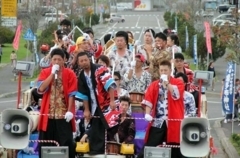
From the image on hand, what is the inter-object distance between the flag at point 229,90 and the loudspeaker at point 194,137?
13.2 m

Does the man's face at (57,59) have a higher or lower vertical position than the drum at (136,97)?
higher

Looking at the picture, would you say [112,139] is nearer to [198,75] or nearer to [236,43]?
[198,75]

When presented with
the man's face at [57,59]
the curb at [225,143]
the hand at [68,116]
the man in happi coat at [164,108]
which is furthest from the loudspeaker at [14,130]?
the curb at [225,143]

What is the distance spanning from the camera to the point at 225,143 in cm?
1883

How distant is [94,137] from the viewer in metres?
10.4

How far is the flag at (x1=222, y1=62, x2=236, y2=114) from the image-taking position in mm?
22212

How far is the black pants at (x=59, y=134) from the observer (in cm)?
1021

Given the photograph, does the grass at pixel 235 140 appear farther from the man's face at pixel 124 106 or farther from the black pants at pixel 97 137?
the black pants at pixel 97 137

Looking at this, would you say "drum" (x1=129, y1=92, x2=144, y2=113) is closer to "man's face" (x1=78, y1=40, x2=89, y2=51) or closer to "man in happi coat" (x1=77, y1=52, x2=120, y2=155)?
"man's face" (x1=78, y1=40, x2=89, y2=51)

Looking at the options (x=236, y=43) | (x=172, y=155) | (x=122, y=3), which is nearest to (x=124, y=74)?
(x=172, y=155)

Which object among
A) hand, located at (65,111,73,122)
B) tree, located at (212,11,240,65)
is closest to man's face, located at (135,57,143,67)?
hand, located at (65,111,73,122)

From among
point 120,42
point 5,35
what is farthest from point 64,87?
point 5,35

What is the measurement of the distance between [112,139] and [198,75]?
1.55 m

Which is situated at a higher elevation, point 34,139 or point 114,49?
point 114,49
